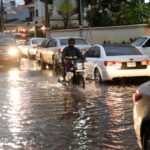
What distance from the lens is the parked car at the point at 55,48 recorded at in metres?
22.1

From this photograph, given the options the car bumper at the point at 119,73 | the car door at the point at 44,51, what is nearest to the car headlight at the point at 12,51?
the car door at the point at 44,51

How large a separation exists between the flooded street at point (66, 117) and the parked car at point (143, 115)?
1176mm

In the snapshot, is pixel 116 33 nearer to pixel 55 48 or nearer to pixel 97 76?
pixel 55 48

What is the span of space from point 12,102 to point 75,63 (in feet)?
11.3

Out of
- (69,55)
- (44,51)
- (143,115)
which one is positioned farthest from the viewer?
(44,51)

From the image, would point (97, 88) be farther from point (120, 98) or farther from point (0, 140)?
point (0, 140)

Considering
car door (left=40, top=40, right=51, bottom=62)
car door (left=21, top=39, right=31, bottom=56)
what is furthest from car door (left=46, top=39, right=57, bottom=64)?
car door (left=21, top=39, right=31, bottom=56)

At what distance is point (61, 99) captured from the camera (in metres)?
12.3

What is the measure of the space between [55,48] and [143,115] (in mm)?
17104

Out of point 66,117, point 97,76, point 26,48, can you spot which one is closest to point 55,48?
point 97,76

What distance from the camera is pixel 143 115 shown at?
214 inches

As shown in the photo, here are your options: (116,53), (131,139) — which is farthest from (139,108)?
(116,53)

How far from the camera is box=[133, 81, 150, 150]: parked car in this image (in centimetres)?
537

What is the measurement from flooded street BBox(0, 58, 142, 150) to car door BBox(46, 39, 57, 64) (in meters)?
7.24
